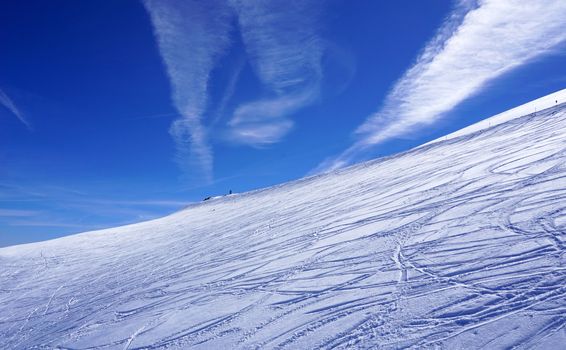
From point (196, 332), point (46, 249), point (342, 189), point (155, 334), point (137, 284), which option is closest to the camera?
point (196, 332)

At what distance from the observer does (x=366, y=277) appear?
560 cm

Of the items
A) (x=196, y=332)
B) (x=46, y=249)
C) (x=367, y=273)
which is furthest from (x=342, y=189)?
(x=46, y=249)

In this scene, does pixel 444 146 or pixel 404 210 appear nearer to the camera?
pixel 404 210

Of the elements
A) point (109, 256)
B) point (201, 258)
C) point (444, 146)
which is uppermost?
point (444, 146)

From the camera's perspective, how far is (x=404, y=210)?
338 inches

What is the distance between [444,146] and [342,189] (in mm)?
5195

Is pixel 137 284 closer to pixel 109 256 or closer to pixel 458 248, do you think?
pixel 109 256

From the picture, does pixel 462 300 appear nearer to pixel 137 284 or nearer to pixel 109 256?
pixel 137 284

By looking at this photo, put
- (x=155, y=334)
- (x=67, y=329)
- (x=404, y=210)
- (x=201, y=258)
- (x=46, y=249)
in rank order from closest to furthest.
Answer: (x=155, y=334), (x=67, y=329), (x=404, y=210), (x=201, y=258), (x=46, y=249)

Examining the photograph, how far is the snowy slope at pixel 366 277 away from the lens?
13.5 feet

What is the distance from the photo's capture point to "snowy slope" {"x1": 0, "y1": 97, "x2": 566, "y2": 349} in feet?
13.5

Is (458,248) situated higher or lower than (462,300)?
higher

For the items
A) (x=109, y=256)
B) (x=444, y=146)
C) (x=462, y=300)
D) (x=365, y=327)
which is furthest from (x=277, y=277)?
(x=444, y=146)

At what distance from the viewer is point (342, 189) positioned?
14828 millimetres
